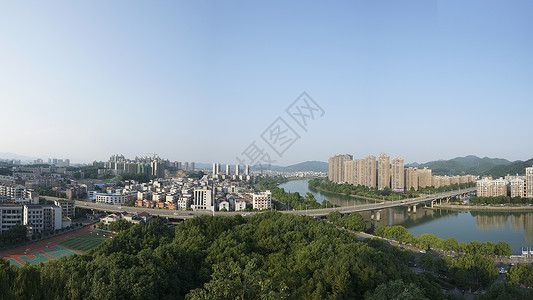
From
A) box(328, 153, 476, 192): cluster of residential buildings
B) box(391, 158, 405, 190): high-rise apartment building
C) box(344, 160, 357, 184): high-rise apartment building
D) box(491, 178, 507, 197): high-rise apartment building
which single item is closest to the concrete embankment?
box(491, 178, 507, 197): high-rise apartment building

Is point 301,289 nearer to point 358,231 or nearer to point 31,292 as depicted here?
point 31,292

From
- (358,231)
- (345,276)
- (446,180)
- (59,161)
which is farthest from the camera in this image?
(59,161)

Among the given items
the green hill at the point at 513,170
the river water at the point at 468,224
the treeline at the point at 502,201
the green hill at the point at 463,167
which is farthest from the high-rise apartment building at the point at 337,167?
the green hill at the point at 463,167

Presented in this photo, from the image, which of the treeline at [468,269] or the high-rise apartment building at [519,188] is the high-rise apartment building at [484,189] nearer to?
the high-rise apartment building at [519,188]

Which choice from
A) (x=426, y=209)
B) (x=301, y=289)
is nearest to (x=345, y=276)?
(x=301, y=289)

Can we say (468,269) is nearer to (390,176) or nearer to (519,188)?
(519,188)

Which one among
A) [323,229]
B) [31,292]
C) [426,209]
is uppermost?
[31,292]

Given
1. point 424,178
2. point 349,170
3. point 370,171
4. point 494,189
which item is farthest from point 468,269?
point 349,170
